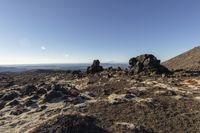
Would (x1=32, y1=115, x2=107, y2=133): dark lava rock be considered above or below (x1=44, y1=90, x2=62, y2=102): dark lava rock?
below

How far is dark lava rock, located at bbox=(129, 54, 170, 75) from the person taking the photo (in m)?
60.7

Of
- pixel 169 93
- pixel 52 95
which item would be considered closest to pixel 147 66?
pixel 169 93

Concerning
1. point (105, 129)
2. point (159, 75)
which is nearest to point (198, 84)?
point (159, 75)

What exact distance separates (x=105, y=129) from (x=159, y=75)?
3341 cm

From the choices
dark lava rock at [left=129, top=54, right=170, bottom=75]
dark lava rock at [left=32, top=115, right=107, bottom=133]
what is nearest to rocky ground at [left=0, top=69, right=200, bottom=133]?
dark lava rock at [left=32, top=115, right=107, bottom=133]

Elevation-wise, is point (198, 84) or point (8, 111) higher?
point (198, 84)

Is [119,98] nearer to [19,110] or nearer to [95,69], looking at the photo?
[19,110]

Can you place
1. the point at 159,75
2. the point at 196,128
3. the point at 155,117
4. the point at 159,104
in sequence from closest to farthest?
the point at 196,128 < the point at 155,117 < the point at 159,104 < the point at 159,75

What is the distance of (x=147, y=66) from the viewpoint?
6331 centimetres

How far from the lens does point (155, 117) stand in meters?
28.9

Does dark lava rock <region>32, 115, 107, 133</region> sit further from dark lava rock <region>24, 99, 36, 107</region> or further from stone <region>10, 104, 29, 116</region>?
dark lava rock <region>24, 99, 36, 107</region>

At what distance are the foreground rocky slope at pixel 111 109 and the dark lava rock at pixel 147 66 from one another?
11269mm

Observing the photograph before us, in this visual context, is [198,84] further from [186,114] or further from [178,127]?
[178,127]

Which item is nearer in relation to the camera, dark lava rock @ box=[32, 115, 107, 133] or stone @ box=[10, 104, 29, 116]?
dark lava rock @ box=[32, 115, 107, 133]
